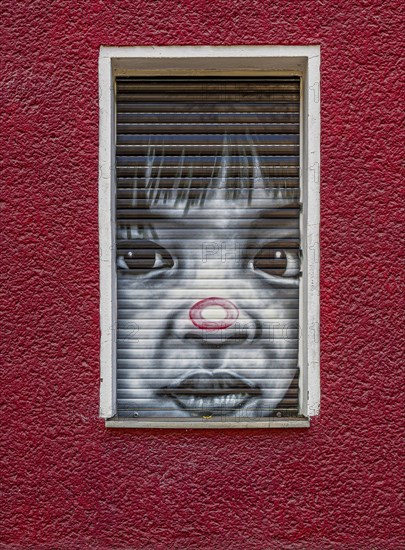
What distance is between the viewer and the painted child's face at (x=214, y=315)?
3979 millimetres

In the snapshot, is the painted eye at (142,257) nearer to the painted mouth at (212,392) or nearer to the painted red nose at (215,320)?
the painted red nose at (215,320)

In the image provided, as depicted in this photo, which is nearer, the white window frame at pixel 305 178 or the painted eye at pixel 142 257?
the white window frame at pixel 305 178

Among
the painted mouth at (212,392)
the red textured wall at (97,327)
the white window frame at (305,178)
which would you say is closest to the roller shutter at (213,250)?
the painted mouth at (212,392)

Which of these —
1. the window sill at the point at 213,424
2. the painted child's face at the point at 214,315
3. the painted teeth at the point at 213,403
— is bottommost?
the window sill at the point at 213,424

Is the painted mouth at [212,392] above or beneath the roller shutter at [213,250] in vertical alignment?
beneath

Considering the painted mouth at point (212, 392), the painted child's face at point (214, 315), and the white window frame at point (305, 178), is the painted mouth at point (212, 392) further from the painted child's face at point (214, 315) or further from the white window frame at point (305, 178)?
the white window frame at point (305, 178)

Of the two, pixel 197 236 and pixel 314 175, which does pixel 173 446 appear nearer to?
pixel 197 236

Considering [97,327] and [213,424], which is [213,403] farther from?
[97,327]

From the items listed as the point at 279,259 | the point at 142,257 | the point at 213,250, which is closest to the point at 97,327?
the point at 142,257

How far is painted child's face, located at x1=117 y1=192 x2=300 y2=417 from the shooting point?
3.98 m

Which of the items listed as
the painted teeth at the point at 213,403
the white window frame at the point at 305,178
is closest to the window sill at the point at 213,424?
the white window frame at the point at 305,178

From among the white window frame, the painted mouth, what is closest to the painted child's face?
the painted mouth

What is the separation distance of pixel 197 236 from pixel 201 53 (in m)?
1.06

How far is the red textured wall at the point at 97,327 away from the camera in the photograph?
12.4 ft
